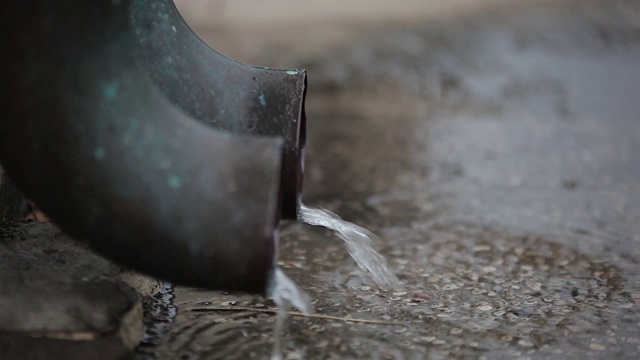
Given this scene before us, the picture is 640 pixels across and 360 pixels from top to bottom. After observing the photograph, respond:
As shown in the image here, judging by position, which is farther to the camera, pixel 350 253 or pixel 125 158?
pixel 350 253

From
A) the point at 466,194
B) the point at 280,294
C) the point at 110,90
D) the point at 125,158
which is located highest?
the point at 110,90

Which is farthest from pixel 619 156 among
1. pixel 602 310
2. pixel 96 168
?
pixel 96 168

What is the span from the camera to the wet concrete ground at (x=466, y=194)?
204 cm

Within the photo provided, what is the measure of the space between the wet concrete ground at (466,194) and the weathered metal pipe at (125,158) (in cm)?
41

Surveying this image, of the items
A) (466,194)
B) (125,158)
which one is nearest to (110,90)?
(125,158)

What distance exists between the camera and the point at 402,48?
243 inches

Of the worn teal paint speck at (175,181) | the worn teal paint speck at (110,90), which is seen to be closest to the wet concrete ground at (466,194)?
the worn teal paint speck at (175,181)

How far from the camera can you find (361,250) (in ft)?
7.79

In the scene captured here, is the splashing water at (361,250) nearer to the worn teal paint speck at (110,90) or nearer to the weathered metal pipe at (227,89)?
the weathered metal pipe at (227,89)

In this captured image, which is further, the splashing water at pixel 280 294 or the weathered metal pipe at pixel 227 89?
the weathered metal pipe at pixel 227 89

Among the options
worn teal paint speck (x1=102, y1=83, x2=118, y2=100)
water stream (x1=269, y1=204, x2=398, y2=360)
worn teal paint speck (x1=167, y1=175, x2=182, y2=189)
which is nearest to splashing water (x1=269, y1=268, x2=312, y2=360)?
water stream (x1=269, y1=204, x2=398, y2=360)

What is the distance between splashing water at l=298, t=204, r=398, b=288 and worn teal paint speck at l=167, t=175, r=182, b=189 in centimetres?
65

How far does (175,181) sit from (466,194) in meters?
2.09

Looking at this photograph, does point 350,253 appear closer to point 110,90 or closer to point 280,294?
point 280,294
